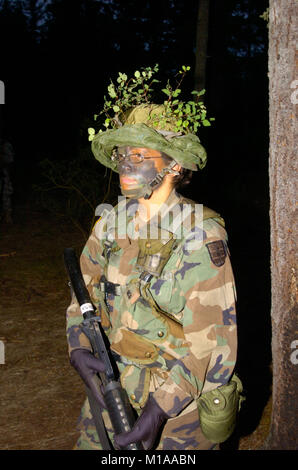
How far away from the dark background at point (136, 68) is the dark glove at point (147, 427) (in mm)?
7782

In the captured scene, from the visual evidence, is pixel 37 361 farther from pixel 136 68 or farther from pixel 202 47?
pixel 136 68

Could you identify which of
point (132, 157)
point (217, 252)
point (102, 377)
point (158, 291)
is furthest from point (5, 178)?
point (217, 252)

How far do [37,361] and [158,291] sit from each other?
3.57 metres

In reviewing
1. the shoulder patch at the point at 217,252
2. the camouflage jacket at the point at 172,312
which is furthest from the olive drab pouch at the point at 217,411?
the shoulder patch at the point at 217,252

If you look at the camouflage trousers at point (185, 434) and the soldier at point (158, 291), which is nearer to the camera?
the soldier at point (158, 291)

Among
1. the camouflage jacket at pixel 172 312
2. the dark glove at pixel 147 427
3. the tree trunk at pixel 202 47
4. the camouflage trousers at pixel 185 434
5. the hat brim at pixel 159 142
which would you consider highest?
the tree trunk at pixel 202 47

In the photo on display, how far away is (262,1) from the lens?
18.1 metres

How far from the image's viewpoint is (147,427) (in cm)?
224

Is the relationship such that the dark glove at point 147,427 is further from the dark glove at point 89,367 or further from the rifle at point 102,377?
the dark glove at point 89,367

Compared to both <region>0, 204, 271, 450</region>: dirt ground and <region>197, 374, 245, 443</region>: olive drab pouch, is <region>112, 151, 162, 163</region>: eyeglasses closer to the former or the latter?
<region>197, 374, 245, 443</region>: olive drab pouch

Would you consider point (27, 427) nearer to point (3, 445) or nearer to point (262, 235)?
point (3, 445)

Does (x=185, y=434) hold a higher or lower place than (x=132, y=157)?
lower

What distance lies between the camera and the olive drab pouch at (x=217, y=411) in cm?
230

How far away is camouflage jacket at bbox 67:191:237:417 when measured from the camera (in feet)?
7.46
